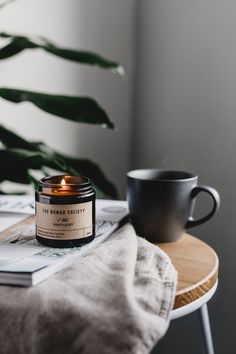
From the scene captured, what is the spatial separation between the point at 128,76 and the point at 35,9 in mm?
287

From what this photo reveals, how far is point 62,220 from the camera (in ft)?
1.84

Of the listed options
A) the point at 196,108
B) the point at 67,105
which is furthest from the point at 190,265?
the point at 196,108

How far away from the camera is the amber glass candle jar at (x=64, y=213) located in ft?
1.83

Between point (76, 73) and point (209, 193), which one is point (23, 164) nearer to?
point (209, 193)

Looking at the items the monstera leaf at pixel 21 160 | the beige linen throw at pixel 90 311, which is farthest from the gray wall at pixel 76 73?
the beige linen throw at pixel 90 311

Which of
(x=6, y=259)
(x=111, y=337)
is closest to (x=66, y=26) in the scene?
(x=6, y=259)

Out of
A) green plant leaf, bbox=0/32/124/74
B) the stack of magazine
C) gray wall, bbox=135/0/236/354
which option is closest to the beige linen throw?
the stack of magazine

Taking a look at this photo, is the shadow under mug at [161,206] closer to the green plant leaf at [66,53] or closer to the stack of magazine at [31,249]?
the stack of magazine at [31,249]

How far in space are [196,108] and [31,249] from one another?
621 millimetres

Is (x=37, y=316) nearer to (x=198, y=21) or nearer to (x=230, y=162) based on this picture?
(x=230, y=162)

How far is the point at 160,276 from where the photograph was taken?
500 millimetres

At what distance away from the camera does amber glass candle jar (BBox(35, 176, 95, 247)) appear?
1.83 ft

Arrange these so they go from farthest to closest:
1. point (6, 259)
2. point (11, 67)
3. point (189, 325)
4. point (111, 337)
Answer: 1. point (189, 325)
2. point (11, 67)
3. point (6, 259)
4. point (111, 337)

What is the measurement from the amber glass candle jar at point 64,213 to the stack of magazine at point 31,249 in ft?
0.04
